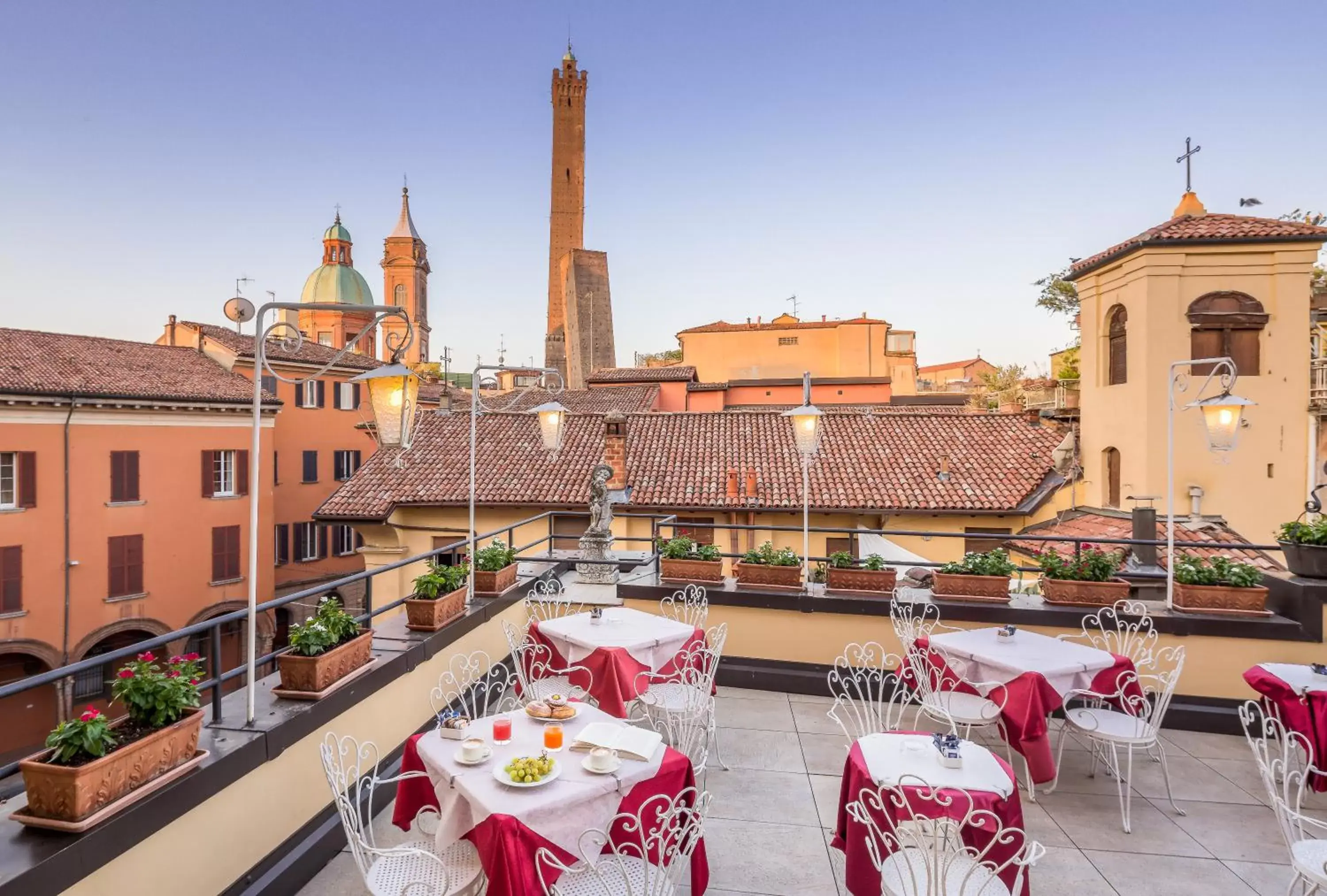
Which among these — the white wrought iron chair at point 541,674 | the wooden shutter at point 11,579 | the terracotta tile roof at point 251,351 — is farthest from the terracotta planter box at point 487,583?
the terracotta tile roof at point 251,351

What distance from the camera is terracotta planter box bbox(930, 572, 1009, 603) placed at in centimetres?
542

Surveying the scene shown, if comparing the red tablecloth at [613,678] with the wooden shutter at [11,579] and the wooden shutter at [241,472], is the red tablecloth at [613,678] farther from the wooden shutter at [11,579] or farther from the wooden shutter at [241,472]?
the wooden shutter at [241,472]

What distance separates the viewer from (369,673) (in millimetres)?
3662

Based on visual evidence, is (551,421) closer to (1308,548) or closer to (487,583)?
(487,583)

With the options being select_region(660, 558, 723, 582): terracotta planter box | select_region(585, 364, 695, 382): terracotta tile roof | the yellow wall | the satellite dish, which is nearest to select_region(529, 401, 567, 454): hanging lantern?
select_region(660, 558, 723, 582): terracotta planter box

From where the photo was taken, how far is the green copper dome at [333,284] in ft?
137

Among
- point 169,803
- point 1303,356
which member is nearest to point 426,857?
point 169,803

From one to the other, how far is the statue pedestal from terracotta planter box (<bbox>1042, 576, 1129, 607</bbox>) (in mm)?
4145

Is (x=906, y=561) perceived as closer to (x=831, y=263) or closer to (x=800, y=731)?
(x=800, y=731)

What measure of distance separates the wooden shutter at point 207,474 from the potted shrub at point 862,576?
1945 centimetres

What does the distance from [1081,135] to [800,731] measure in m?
13.3

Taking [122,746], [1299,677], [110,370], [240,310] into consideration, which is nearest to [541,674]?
[122,746]

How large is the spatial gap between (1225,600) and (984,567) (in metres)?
1.77

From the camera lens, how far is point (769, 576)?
236 inches
